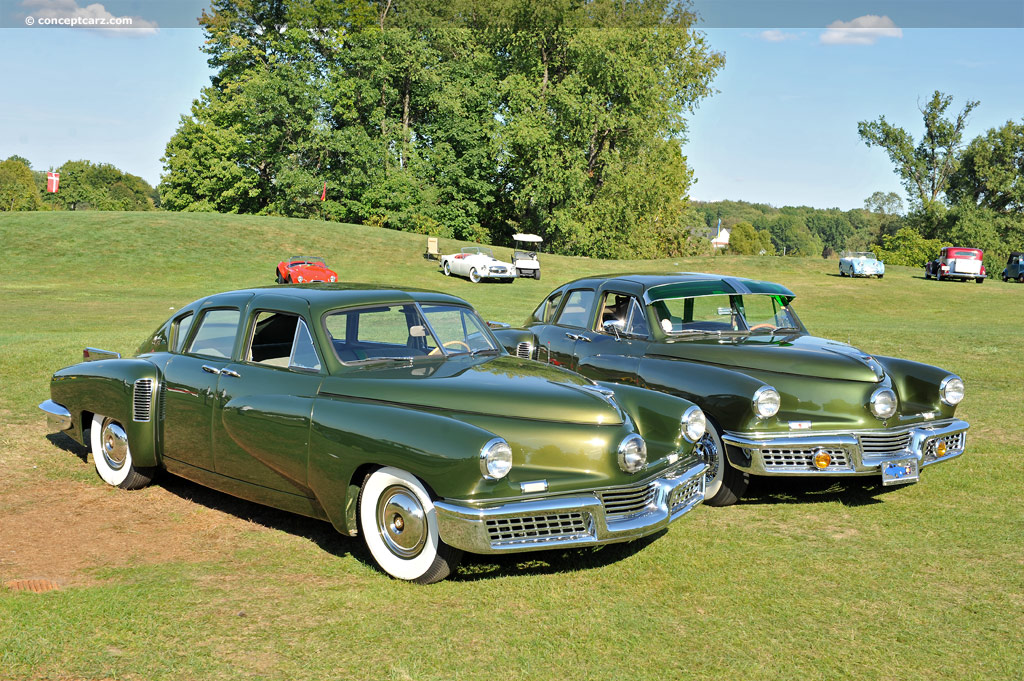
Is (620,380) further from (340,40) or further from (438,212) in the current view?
(340,40)

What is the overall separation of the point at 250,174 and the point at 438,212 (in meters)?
14.7

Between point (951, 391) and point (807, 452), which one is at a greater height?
point (951, 391)

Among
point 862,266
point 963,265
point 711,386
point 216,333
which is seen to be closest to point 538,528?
point 711,386

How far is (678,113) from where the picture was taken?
6719 cm

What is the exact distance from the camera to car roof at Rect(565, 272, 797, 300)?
8359 millimetres

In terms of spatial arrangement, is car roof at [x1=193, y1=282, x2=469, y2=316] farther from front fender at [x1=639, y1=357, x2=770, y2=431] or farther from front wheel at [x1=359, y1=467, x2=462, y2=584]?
front fender at [x1=639, y1=357, x2=770, y2=431]

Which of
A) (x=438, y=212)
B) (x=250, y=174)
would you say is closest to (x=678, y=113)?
(x=438, y=212)

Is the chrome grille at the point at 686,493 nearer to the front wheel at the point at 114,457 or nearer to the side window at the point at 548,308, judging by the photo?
the side window at the point at 548,308

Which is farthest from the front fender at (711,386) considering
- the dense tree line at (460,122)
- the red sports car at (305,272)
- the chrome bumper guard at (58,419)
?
the dense tree line at (460,122)

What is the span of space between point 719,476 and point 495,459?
2837 mm

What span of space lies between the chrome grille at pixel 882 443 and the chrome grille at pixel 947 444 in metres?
0.25

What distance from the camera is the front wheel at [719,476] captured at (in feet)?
22.7

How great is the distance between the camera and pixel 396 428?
504 cm

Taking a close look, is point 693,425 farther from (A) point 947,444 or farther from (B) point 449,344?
(A) point 947,444
